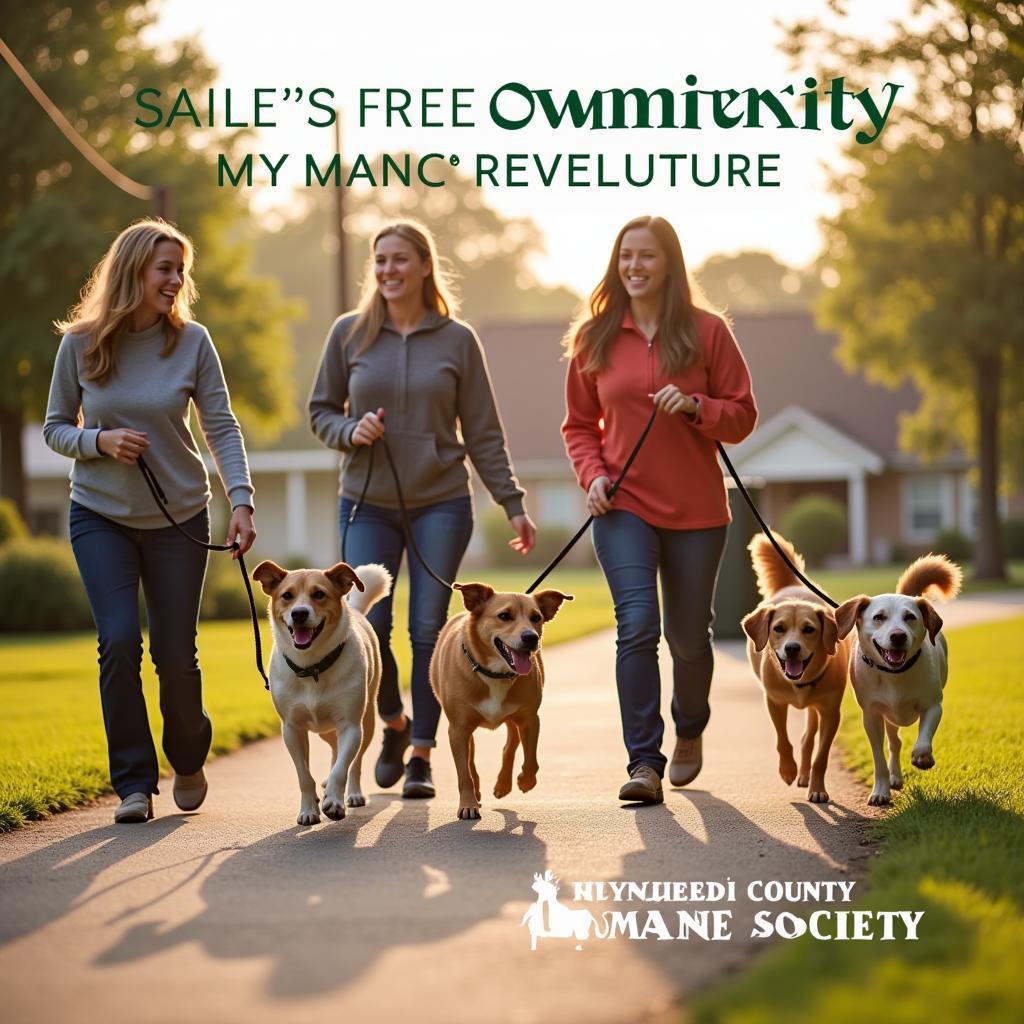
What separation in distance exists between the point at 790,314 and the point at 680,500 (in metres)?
43.9

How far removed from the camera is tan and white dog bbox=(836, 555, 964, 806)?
6766 millimetres

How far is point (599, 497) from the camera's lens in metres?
7.21

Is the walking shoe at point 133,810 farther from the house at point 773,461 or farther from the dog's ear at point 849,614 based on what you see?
the house at point 773,461

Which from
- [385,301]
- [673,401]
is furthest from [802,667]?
[385,301]

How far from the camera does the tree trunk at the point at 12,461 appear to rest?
1267 inches

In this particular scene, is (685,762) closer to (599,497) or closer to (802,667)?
(802,667)

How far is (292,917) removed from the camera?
4.87 metres

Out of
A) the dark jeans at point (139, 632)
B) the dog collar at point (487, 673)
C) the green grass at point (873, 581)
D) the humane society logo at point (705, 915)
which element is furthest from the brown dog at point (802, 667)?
the green grass at point (873, 581)

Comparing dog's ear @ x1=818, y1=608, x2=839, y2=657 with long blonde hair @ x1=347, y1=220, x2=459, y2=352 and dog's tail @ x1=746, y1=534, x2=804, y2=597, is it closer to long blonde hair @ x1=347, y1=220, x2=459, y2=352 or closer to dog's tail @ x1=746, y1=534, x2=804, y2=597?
Answer: dog's tail @ x1=746, y1=534, x2=804, y2=597

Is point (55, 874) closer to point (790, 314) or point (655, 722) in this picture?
point (655, 722)

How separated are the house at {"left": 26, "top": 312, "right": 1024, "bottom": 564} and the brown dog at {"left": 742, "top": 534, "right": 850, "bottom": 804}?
36388mm

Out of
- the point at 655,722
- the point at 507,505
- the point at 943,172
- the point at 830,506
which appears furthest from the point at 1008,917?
the point at 830,506

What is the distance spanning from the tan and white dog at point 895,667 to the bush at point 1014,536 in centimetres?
3858

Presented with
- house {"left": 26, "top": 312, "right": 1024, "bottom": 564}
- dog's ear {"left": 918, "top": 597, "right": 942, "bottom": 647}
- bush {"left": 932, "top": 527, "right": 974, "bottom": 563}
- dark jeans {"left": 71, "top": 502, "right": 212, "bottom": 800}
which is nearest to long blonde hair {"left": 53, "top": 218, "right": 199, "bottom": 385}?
dark jeans {"left": 71, "top": 502, "right": 212, "bottom": 800}
